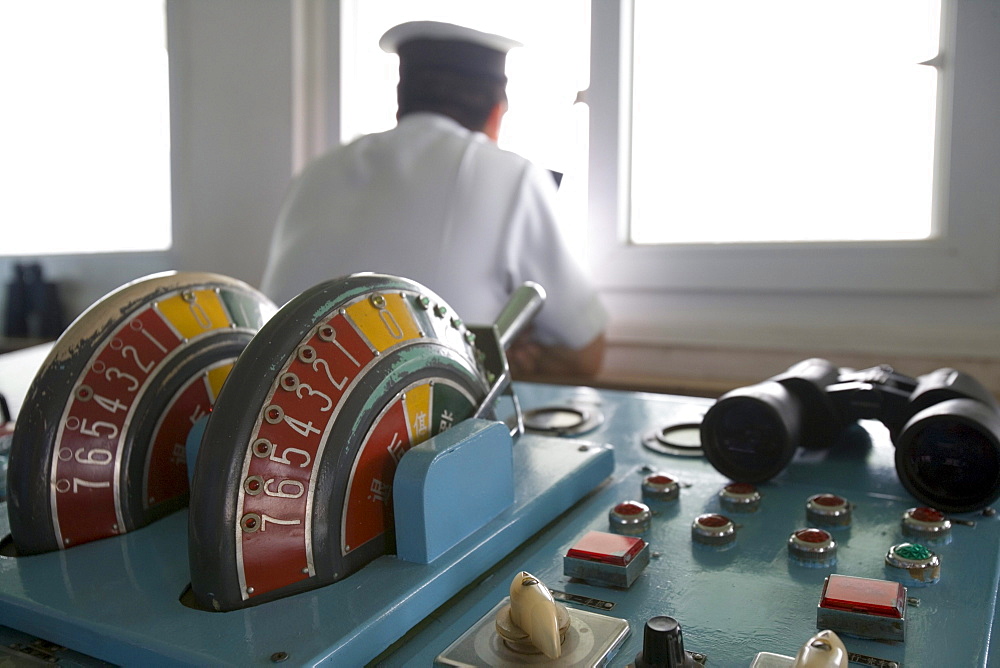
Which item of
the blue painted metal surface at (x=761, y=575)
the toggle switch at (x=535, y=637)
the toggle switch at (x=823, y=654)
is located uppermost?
the toggle switch at (x=823, y=654)

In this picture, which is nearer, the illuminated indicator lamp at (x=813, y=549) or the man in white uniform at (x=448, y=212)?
the illuminated indicator lamp at (x=813, y=549)

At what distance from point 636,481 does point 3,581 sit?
0.48m

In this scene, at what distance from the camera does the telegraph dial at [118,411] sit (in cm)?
52

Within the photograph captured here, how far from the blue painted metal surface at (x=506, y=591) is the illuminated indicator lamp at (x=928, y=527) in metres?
0.01

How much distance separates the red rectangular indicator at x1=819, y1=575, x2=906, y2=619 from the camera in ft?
1.39

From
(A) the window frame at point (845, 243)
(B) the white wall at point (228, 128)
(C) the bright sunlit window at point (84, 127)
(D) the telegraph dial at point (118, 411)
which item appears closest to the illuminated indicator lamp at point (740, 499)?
(D) the telegraph dial at point (118, 411)

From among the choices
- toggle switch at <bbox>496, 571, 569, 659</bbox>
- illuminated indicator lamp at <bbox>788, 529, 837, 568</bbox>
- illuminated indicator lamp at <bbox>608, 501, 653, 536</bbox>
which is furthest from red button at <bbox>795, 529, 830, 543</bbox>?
toggle switch at <bbox>496, 571, 569, 659</bbox>

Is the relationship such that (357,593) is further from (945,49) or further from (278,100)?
(278,100)

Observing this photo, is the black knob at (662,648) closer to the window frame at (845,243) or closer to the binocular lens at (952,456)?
the binocular lens at (952,456)

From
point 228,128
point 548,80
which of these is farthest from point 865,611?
point 228,128

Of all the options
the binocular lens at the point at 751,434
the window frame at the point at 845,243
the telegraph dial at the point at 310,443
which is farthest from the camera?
the window frame at the point at 845,243

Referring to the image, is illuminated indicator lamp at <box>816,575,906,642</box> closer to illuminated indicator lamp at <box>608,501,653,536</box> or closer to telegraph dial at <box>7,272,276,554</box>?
illuminated indicator lamp at <box>608,501,653,536</box>

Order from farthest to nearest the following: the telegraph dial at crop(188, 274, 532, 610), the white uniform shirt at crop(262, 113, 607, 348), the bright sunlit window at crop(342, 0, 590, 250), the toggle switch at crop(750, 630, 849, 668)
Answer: the bright sunlit window at crop(342, 0, 590, 250) → the white uniform shirt at crop(262, 113, 607, 348) → the telegraph dial at crop(188, 274, 532, 610) → the toggle switch at crop(750, 630, 849, 668)

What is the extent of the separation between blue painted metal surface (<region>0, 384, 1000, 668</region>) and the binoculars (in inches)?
1.2
